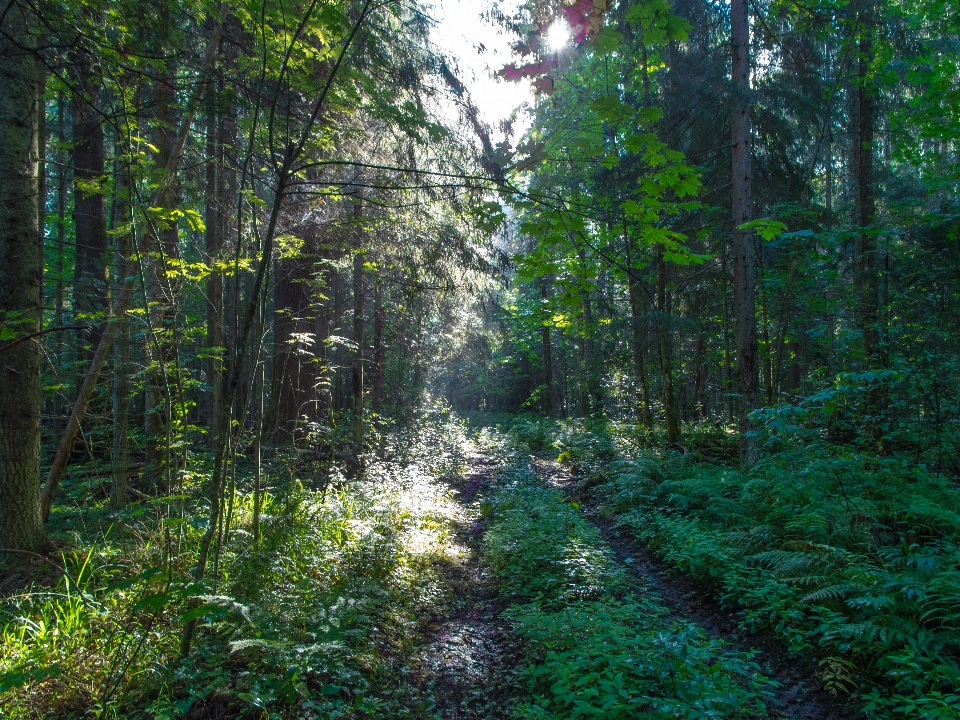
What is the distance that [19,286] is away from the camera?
4.62 metres

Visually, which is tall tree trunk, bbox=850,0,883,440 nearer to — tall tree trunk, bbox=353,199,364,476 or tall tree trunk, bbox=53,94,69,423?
tall tree trunk, bbox=353,199,364,476

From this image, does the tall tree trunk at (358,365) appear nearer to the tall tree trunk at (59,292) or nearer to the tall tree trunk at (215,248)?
the tall tree trunk at (215,248)

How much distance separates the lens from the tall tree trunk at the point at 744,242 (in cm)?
862

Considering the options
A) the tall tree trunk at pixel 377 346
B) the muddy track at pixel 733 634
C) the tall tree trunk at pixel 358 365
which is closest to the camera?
the muddy track at pixel 733 634

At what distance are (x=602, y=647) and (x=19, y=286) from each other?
5894 millimetres

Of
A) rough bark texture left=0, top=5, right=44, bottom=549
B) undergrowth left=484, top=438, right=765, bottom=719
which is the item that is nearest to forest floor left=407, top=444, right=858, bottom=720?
undergrowth left=484, top=438, right=765, bottom=719

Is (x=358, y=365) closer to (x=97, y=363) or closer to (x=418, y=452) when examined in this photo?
(x=418, y=452)

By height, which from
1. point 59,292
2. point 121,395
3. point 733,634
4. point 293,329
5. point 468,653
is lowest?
point 468,653

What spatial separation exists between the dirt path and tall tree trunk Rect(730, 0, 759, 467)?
544 centimetres

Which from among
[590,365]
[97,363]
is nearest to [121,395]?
[97,363]

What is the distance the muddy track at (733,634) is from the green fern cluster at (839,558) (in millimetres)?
121

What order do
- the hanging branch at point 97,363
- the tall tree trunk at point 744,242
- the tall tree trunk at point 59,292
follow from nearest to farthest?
the tall tree trunk at point 59,292 → the hanging branch at point 97,363 → the tall tree trunk at point 744,242

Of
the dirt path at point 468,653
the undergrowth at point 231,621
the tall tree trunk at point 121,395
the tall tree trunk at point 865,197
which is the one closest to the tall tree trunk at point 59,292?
the tall tree trunk at point 121,395

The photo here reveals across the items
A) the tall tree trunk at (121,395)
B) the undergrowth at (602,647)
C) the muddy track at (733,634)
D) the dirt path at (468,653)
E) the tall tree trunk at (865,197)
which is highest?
the tall tree trunk at (865,197)
